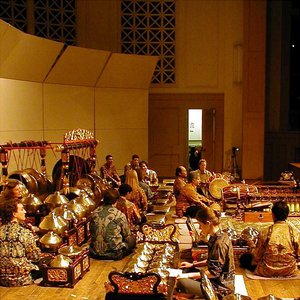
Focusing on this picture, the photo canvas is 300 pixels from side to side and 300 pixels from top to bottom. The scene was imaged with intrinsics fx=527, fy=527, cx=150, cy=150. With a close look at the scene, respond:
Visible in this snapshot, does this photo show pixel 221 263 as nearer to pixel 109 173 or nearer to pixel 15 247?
pixel 15 247

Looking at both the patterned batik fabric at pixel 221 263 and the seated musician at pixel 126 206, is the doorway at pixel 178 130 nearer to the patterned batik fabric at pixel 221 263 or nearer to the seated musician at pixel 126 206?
the seated musician at pixel 126 206

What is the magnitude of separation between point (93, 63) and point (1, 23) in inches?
127

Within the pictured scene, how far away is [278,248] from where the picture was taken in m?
4.86

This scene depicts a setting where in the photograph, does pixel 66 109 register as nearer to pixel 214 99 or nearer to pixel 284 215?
pixel 214 99

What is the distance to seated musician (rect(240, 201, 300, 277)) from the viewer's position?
4.83m

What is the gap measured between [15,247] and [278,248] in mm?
2382

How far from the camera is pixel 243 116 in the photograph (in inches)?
468

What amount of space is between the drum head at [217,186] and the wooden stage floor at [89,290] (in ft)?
9.26

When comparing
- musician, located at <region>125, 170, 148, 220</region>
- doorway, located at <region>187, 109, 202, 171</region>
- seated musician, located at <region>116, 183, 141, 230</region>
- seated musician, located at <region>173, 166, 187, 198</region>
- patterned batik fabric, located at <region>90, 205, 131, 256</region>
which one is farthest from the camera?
doorway, located at <region>187, 109, 202, 171</region>

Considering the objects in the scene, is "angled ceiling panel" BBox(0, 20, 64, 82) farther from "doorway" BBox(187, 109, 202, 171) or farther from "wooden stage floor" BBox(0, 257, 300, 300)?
A: "doorway" BBox(187, 109, 202, 171)

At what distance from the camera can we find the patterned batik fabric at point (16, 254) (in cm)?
463

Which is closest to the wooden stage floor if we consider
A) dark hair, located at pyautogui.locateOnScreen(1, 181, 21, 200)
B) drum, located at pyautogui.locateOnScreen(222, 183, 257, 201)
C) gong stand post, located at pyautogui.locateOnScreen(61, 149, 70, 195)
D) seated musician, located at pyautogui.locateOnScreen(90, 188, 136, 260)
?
seated musician, located at pyautogui.locateOnScreen(90, 188, 136, 260)

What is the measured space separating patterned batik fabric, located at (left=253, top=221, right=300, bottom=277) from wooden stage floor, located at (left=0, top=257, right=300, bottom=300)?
11 cm

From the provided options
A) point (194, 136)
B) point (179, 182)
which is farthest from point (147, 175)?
point (194, 136)
